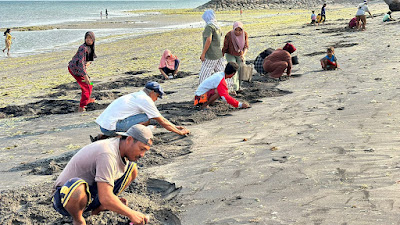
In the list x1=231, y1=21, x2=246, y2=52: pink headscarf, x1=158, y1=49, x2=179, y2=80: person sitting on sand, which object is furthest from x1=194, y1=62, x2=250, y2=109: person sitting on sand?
x1=158, y1=49, x2=179, y2=80: person sitting on sand

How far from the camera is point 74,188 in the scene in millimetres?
3334

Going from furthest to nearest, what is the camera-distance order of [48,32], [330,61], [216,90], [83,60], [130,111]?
[48,32]
[330,61]
[83,60]
[216,90]
[130,111]

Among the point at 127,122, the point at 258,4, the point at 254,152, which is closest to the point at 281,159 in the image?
the point at 254,152

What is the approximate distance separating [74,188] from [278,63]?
7.25m

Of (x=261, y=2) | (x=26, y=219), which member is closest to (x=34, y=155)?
(x=26, y=219)

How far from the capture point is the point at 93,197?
3.68 meters

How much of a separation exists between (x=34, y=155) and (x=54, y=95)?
461cm

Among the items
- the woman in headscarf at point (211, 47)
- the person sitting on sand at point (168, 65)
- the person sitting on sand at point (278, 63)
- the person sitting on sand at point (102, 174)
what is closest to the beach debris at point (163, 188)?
the person sitting on sand at point (102, 174)

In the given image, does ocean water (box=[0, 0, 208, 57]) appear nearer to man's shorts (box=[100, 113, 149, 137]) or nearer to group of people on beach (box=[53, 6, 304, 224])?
group of people on beach (box=[53, 6, 304, 224])

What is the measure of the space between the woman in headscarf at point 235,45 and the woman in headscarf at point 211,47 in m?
0.46

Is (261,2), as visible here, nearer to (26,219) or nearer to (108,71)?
(108,71)

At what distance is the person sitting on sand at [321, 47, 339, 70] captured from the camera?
32.8 feet

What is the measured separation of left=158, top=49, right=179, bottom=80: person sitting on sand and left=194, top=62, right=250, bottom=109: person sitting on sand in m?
3.84

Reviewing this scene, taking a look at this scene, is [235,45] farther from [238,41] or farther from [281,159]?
[281,159]
